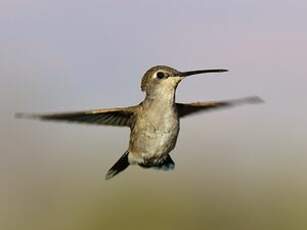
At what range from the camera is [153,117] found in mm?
2387

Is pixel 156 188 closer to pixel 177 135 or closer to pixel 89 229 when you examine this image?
pixel 89 229

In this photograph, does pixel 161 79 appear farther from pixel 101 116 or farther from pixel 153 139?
pixel 101 116

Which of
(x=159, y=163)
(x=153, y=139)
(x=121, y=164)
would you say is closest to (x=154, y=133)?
(x=153, y=139)

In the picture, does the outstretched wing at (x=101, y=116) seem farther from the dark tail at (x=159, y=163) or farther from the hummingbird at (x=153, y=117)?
the dark tail at (x=159, y=163)

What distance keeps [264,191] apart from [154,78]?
19.0 feet

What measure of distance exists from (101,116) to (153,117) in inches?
8.5

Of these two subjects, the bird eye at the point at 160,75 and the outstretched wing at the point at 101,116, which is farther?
the bird eye at the point at 160,75

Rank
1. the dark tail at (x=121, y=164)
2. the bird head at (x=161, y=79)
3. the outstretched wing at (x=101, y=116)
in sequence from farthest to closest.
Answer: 1. the dark tail at (x=121, y=164)
2. the bird head at (x=161, y=79)
3. the outstretched wing at (x=101, y=116)

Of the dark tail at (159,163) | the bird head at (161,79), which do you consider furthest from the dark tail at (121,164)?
the bird head at (161,79)

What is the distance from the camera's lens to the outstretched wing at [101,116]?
7.11 ft

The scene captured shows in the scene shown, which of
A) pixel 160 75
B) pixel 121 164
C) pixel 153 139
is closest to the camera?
pixel 160 75

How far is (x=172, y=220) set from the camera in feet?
24.0

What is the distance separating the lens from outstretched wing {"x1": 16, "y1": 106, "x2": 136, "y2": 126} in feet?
7.11

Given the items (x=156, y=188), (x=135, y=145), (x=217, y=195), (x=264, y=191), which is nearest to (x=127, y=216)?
(x=156, y=188)
